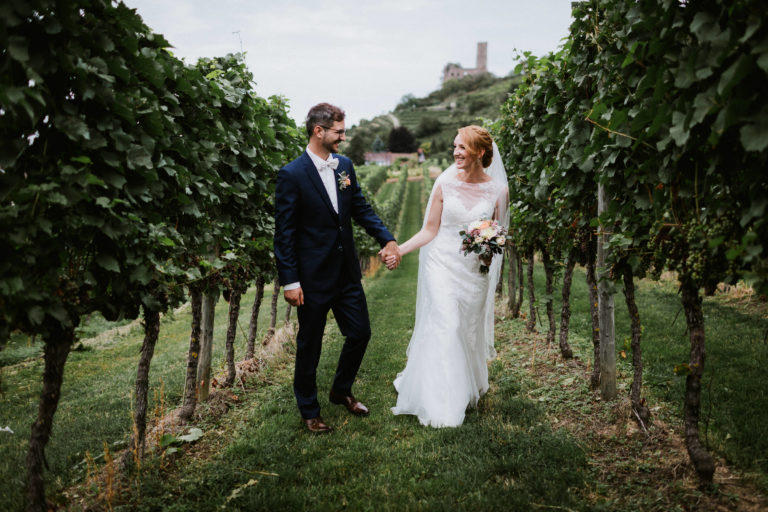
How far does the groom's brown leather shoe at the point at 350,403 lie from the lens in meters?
4.39

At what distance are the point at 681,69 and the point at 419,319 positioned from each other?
325cm

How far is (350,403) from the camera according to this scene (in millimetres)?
4457

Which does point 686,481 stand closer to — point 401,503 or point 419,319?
point 401,503

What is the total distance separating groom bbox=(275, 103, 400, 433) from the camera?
389cm

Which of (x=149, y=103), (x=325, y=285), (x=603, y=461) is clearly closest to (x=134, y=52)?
(x=149, y=103)

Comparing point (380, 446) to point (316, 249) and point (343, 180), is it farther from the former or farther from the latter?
point (343, 180)

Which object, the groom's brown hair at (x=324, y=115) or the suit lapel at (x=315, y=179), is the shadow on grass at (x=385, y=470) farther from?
the groom's brown hair at (x=324, y=115)

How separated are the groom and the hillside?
60.4 metres

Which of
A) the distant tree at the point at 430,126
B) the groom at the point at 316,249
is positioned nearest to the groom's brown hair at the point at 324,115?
the groom at the point at 316,249

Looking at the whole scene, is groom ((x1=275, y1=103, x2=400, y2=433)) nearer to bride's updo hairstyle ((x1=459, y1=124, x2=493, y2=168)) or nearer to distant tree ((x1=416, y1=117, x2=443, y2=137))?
bride's updo hairstyle ((x1=459, y1=124, x2=493, y2=168))

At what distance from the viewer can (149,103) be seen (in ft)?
8.86

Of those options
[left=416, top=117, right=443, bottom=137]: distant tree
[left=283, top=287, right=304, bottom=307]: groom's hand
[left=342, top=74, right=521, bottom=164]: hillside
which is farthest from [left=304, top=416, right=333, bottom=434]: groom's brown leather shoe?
[left=416, top=117, right=443, bottom=137]: distant tree

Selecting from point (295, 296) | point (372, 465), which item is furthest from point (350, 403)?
point (295, 296)

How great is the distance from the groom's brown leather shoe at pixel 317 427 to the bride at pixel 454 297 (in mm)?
742
